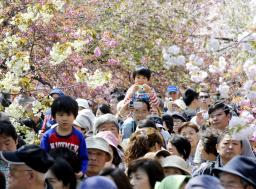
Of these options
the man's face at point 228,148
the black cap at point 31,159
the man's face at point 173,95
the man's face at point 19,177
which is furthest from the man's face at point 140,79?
the man's face at point 19,177

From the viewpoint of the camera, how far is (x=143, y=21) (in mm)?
17000

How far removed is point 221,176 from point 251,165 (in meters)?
→ 0.25

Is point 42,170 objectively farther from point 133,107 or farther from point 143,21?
point 143,21

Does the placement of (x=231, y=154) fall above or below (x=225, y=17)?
below

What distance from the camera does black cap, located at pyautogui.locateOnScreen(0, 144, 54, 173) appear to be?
5.93 m

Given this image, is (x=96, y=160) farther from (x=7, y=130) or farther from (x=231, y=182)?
(x=231, y=182)

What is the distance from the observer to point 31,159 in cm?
595

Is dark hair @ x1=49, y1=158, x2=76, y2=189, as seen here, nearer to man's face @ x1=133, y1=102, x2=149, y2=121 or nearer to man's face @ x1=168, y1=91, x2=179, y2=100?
man's face @ x1=133, y1=102, x2=149, y2=121

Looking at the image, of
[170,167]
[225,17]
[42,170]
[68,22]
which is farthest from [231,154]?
[225,17]

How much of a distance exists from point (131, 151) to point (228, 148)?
3.32ft

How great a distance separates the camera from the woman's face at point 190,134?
941 centimetres

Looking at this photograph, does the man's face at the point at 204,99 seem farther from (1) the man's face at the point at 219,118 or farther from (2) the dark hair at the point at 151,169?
(2) the dark hair at the point at 151,169

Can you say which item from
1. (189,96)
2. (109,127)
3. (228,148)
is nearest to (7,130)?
(109,127)

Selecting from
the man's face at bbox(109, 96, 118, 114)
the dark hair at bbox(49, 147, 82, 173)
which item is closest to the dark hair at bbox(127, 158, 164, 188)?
the dark hair at bbox(49, 147, 82, 173)
